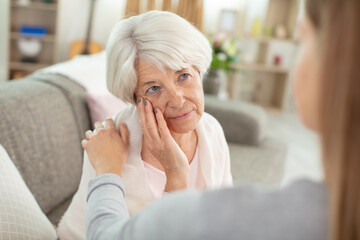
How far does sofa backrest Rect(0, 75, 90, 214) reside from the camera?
4.34 ft

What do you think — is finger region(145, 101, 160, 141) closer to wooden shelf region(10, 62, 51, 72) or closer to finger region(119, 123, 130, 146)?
finger region(119, 123, 130, 146)

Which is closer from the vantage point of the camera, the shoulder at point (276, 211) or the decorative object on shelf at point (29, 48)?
the shoulder at point (276, 211)

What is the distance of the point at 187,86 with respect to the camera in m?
1.04

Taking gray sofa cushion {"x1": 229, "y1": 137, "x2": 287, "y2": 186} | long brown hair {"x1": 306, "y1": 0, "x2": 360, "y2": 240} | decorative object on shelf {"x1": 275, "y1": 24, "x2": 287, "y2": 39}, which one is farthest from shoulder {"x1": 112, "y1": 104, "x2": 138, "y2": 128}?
decorative object on shelf {"x1": 275, "y1": 24, "x2": 287, "y2": 39}

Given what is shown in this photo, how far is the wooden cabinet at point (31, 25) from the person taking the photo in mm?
4805

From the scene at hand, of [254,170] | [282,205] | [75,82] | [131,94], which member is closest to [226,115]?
[254,170]

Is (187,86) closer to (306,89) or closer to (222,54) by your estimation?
(306,89)

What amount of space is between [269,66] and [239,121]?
10.9ft

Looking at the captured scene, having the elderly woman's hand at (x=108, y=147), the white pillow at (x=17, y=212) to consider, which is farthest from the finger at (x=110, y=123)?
the white pillow at (x=17, y=212)

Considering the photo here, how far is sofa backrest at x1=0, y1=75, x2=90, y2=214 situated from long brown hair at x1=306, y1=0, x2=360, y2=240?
112cm

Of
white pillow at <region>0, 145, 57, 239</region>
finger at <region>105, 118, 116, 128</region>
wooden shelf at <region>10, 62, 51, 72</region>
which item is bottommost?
wooden shelf at <region>10, 62, 51, 72</region>

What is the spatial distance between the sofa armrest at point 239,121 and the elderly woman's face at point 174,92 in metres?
1.09

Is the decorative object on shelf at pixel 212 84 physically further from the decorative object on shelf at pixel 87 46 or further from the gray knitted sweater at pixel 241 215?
the decorative object on shelf at pixel 87 46

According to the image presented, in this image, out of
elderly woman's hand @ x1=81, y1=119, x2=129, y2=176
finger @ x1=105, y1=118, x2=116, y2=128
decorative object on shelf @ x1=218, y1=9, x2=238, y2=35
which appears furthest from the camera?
decorative object on shelf @ x1=218, y1=9, x2=238, y2=35
